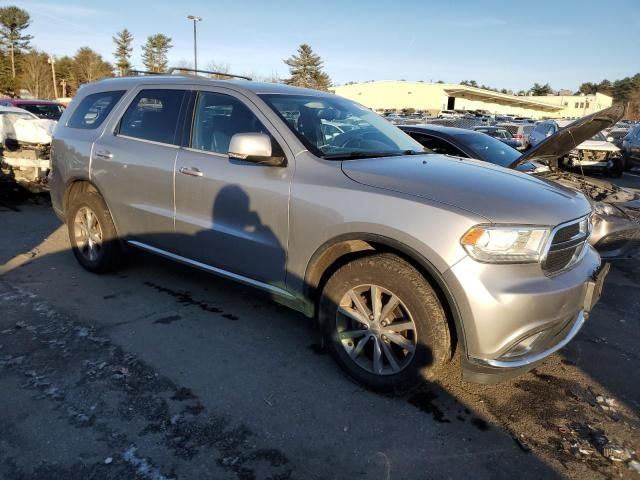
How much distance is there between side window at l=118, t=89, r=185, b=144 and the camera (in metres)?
4.21

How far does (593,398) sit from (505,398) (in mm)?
585

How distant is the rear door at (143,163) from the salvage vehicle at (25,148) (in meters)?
4.49

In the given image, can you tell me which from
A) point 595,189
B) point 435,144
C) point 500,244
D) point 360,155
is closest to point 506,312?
point 500,244

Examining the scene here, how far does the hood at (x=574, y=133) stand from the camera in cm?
497

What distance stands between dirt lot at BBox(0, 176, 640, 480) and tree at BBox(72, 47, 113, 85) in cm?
5861

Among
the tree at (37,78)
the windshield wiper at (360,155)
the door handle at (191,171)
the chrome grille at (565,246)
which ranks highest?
the tree at (37,78)

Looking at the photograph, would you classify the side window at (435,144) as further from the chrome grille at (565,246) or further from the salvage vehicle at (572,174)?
the chrome grille at (565,246)

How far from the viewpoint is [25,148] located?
8.61 meters

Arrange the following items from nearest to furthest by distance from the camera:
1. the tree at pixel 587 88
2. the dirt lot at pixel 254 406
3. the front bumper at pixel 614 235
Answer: the dirt lot at pixel 254 406 < the front bumper at pixel 614 235 < the tree at pixel 587 88

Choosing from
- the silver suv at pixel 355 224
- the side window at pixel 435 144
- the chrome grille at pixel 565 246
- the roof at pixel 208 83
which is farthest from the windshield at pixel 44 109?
the chrome grille at pixel 565 246

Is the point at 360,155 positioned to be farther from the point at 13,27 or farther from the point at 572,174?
the point at 13,27

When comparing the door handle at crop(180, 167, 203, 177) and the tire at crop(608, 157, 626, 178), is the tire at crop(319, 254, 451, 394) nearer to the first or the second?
the door handle at crop(180, 167, 203, 177)

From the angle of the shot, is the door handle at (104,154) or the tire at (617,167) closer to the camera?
the door handle at (104,154)

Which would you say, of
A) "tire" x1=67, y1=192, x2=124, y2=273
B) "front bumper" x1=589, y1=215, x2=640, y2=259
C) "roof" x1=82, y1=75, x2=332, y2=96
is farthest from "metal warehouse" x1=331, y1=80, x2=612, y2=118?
"tire" x1=67, y1=192, x2=124, y2=273
